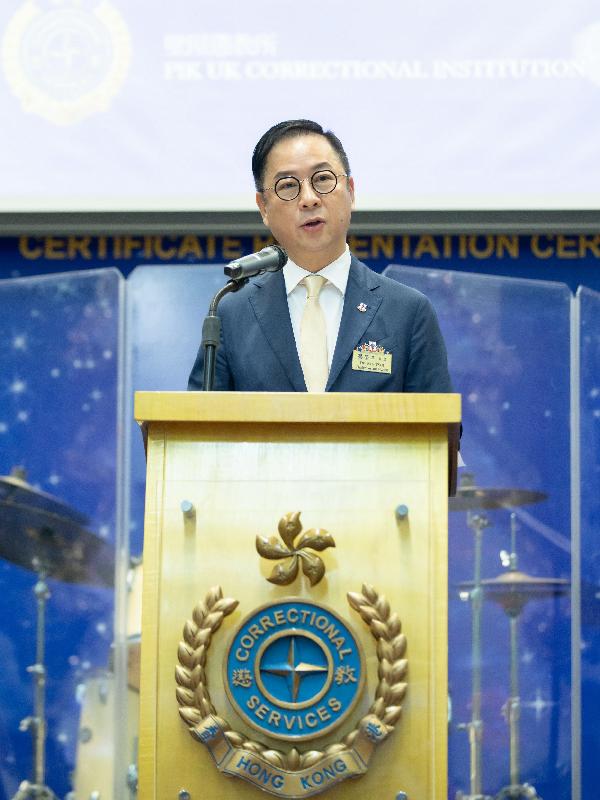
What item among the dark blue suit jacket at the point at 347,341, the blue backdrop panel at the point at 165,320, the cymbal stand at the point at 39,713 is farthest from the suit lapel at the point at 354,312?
the cymbal stand at the point at 39,713

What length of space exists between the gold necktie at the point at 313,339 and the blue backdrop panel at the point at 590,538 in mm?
2049

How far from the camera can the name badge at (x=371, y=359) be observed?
2.42 meters

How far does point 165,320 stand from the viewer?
4484mm

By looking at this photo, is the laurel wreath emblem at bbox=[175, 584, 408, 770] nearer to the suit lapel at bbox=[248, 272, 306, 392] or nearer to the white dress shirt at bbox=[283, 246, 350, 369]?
the suit lapel at bbox=[248, 272, 306, 392]

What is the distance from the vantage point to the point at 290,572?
6.31ft

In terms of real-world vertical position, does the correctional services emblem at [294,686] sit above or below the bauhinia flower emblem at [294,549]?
below

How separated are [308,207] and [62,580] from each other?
2221 millimetres

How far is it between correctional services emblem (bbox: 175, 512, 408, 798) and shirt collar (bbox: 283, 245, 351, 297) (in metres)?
0.78

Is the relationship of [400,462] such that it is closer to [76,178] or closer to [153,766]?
[153,766]

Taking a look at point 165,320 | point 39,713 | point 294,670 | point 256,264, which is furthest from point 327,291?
point 39,713

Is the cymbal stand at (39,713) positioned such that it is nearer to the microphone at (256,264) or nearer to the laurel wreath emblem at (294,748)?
the microphone at (256,264)

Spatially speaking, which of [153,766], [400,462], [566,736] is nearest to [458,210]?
[566,736]

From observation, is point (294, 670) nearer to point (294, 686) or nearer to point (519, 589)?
point (294, 686)

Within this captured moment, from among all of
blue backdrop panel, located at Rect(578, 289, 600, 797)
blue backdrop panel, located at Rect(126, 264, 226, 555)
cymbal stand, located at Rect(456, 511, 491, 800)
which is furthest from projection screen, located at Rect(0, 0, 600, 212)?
cymbal stand, located at Rect(456, 511, 491, 800)
